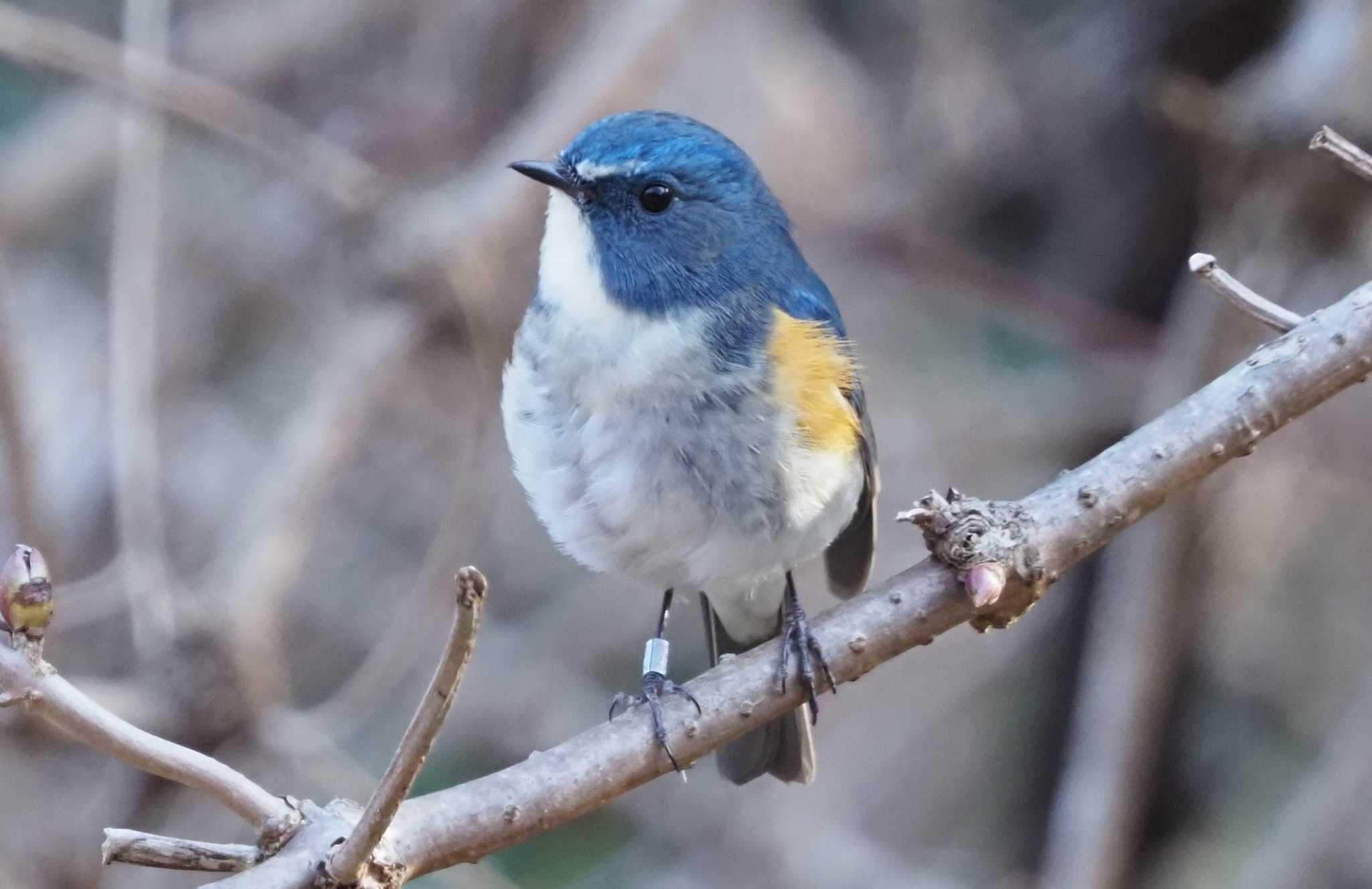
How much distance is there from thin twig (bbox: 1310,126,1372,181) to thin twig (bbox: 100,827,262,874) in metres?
1.63

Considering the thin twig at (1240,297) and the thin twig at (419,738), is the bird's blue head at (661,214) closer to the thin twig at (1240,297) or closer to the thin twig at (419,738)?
the thin twig at (1240,297)

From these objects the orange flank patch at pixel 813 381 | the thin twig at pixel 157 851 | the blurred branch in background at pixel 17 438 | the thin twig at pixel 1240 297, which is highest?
the blurred branch in background at pixel 17 438

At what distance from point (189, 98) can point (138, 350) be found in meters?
0.72

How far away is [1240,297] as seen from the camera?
2043mm

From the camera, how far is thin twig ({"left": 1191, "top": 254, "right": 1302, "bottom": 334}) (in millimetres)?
1991

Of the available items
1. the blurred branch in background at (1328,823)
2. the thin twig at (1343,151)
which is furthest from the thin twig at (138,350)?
the blurred branch in background at (1328,823)

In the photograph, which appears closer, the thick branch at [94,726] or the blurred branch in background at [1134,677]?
the thick branch at [94,726]

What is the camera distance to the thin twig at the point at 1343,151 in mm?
1840

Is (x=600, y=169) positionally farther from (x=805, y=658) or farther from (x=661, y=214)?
(x=805, y=658)

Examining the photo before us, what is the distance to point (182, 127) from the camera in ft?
15.5

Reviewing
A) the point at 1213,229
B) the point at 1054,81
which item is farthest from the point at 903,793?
the point at 1054,81

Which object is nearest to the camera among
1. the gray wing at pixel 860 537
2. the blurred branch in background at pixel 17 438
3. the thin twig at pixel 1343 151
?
the thin twig at pixel 1343 151

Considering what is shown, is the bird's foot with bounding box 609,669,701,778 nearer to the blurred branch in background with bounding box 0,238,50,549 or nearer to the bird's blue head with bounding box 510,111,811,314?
the bird's blue head with bounding box 510,111,811,314

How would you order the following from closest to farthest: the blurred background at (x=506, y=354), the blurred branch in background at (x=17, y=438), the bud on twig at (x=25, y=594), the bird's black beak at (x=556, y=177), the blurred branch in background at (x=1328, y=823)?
the bud on twig at (x=25, y=594) → the bird's black beak at (x=556, y=177) → the blurred branch in background at (x=17, y=438) → the blurred background at (x=506, y=354) → the blurred branch in background at (x=1328, y=823)
